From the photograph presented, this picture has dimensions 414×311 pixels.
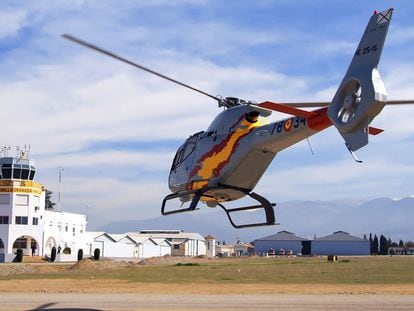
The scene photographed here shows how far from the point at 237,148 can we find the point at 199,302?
10.5 metres

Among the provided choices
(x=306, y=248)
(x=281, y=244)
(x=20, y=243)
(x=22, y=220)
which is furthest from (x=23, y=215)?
(x=281, y=244)

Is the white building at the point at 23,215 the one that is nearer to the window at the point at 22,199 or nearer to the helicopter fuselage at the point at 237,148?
the window at the point at 22,199

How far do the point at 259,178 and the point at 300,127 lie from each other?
10.2ft

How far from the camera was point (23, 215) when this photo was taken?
A: 8231cm

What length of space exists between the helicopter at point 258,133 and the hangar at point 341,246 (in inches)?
5719

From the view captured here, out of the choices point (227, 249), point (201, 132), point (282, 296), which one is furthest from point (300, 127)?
point (227, 249)

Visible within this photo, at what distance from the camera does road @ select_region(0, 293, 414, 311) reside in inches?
1017

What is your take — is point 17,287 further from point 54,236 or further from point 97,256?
point 54,236

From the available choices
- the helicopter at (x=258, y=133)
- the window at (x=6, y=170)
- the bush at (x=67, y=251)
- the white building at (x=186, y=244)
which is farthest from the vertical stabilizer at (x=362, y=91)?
the white building at (x=186, y=244)

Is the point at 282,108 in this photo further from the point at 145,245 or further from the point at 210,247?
the point at 210,247

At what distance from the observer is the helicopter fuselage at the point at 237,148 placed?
1891 cm

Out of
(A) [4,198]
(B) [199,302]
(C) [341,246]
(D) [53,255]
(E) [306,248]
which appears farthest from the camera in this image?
(E) [306,248]

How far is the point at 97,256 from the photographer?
276 feet

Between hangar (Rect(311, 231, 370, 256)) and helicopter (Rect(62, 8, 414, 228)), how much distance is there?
5719 inches
